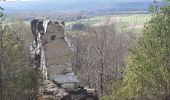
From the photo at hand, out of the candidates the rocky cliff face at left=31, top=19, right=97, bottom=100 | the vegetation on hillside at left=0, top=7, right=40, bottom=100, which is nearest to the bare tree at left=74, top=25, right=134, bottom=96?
the rocky cliff face at left=31, top=19, right=97, bottom=100

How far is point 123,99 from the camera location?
3775 centimetres

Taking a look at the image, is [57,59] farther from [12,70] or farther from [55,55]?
[12,70]

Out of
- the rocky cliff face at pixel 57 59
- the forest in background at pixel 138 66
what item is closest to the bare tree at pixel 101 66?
the rocky cliff face at pixel 57 59

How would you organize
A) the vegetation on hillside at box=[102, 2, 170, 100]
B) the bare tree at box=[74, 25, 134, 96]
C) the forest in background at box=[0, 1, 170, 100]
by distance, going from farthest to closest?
the bare tree at box=[74, 25, 134, 96]
the vegetation on hillside at box=[102, 2, 170, 100]
the forest in background at box=[0, 1, 170, 100]

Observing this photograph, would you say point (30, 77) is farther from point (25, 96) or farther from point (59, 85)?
point (59, 85)

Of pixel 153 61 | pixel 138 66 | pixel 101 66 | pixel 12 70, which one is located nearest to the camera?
pixel 12 70

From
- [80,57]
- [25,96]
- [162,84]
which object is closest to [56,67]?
[25,96]

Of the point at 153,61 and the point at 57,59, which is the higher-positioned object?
the point at 153,61

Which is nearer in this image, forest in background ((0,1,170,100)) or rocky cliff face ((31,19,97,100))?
forest in background ((0,1,170,100))

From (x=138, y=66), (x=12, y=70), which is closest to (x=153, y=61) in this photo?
(x=138, y=66)

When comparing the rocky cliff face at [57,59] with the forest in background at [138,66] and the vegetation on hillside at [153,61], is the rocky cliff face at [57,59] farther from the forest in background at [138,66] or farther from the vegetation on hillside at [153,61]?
the vegetation on hillside at [153,61]

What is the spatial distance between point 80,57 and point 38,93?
193ft

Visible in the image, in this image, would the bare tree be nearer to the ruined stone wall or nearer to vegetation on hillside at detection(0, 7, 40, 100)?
the ruined stone wall

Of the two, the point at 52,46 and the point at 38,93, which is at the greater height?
the point at 52,46
